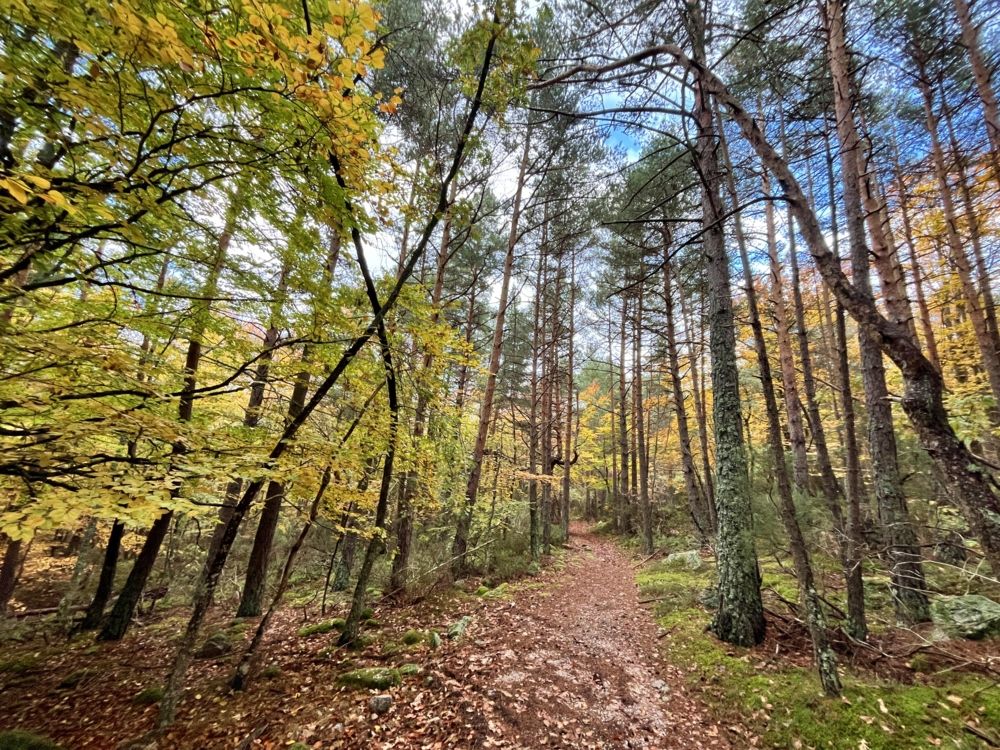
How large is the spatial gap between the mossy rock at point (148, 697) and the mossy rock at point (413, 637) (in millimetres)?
2783

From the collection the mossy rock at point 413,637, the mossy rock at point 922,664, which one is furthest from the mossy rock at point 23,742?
the mossy rock at point 922,664

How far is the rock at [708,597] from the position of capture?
600 centimetres

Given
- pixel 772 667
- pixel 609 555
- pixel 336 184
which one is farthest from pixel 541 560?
pixel 336 184

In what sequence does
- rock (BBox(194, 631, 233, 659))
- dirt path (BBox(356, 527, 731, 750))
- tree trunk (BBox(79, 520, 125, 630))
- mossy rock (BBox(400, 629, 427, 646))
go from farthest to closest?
tree trunk (BBox(79, 520, 125, 630)) → rock (BBox(194, 631, 233, 659)) → mossy rock (BBox(400, 629, 427, 646)) → dirt path (BBox(356, 527, 731, 750))

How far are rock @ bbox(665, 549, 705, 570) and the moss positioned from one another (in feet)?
15.2

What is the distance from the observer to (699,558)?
8961 millimetres

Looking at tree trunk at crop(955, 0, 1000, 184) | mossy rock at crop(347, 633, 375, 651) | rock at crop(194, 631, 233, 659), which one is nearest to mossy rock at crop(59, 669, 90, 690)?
rock at crop(194, 631, 233, 659)

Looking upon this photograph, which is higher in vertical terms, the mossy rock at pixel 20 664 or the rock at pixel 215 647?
the rock at pixel 215 647

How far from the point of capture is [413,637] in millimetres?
5219

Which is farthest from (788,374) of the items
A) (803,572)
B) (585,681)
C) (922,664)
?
(585,681)

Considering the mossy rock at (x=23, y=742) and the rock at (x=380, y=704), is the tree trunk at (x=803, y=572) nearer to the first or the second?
the rock at (x=380, y=704)

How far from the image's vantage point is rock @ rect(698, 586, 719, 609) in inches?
236

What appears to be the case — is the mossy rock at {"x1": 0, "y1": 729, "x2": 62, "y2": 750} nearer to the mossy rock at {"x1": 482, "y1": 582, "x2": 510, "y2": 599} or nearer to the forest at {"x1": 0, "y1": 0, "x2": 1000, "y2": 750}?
the forest at {"x1": 0, "y1": 0, "x2": 1000, "y2": 750}

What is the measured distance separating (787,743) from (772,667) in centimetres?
112
